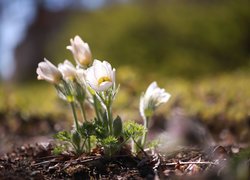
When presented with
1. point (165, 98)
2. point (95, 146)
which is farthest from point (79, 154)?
point (165, 98)

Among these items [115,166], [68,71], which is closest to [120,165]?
A: [115,166]

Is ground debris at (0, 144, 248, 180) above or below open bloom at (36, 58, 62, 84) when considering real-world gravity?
below

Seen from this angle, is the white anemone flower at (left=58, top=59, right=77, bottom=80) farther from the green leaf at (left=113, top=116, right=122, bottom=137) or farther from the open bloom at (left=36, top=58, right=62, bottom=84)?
the green leaf at (left=113, top=116, right=122, bottom=137)

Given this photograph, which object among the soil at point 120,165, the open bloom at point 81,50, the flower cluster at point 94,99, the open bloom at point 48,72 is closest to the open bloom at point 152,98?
the flower cluster at point 94,99

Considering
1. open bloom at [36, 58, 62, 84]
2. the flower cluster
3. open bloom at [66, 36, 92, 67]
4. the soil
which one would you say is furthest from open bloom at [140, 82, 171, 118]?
open bloom at [36, 58, 62, 84]

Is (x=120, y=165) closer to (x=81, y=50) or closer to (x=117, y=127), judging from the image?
(x=117, y=127)

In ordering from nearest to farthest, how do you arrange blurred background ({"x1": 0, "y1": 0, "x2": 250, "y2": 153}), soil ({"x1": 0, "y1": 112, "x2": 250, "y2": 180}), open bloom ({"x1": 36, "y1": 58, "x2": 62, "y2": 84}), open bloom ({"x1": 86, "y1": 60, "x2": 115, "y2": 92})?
1. soil ({"x1": 0, "y1": 112, "x2": 250, "y2": 180})
2. open bloom ({"x1": 86, "y1": 60, "x2": 115, "y2": 92})
3. open bloom ({"x1": 36, "y1": 58, "x2": 62, "y2": 84})
4. blurred background ({"x1": 0, "y1": 0, "x2": 250, "y2": 153})

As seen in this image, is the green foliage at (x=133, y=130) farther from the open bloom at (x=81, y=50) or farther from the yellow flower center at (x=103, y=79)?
the open bloom at (x=81, y=50)
